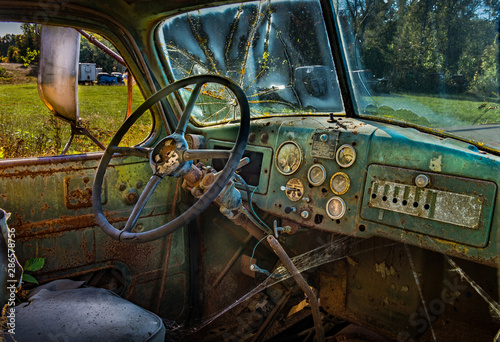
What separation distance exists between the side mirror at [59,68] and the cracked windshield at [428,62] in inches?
59.8

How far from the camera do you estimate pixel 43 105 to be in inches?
98.6

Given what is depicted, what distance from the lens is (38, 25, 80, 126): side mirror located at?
7.04ft

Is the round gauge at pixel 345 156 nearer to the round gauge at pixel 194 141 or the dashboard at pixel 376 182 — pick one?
the dashboard at pixel 376 182

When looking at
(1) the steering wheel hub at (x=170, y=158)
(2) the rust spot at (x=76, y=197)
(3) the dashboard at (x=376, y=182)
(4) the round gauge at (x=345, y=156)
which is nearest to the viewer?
(3) the dashboard at (x=376, y=182)

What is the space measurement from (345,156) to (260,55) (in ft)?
2.77

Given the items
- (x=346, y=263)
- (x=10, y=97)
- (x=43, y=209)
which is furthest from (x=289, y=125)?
(x=10, y=97)

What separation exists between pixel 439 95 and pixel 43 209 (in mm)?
2057

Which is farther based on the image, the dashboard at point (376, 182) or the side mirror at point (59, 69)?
the side mirror at point (59, 69)

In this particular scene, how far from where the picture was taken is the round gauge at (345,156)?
72.4 inches

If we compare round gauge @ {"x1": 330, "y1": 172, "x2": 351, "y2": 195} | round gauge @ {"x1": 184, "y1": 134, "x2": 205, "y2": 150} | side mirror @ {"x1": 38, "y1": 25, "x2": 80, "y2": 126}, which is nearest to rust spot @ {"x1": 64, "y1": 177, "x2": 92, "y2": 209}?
side mirror @ {"x1": 38, "y1": 25, "x2": 80, "y2": 126}

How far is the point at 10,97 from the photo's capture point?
4426 mm

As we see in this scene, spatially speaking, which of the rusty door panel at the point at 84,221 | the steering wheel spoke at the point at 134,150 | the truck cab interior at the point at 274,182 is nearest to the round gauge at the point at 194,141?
the truck cab interior at the point at 274,182

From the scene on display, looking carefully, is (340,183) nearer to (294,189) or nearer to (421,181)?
(294,189)

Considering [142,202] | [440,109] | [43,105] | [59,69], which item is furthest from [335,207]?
[43,105]
